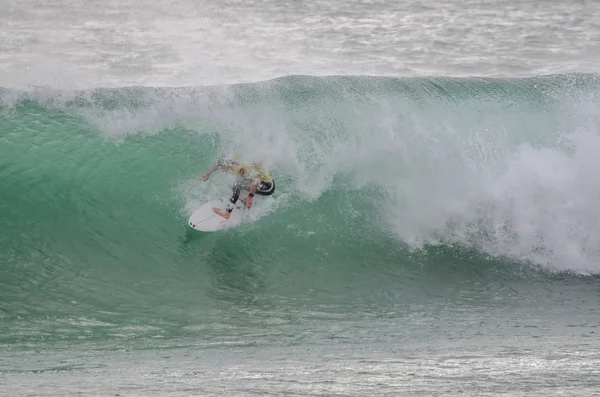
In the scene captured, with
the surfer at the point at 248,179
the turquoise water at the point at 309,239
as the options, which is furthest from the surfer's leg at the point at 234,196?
the turquoise water at the point at 309,239

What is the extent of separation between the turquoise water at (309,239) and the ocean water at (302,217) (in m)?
0.03

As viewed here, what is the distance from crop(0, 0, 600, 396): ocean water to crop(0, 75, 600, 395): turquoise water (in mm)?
34

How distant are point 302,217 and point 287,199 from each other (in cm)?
42

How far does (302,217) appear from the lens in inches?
384

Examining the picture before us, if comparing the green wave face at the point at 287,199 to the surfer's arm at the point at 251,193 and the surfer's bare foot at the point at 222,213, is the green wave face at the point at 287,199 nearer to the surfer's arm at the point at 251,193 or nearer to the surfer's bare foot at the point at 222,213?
the surfer's bare foot at the point at 222,213

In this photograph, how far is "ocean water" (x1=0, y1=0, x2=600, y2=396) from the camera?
6.42 meters

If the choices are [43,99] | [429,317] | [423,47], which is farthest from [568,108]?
[43,99]

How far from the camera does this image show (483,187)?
10055 millimetres

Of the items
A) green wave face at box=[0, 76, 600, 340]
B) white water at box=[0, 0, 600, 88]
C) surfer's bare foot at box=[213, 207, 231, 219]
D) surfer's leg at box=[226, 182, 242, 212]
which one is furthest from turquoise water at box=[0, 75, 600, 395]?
white water at box=[0, 0, 600, 88]

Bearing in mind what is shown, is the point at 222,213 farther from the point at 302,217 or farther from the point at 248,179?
the point at 302,217

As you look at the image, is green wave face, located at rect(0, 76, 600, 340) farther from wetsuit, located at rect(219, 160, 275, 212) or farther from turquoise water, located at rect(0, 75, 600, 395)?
wetsuit, located at rect(219, 160, 275, 212)

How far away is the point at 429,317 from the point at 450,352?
1.19 meters

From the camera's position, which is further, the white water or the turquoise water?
the white water

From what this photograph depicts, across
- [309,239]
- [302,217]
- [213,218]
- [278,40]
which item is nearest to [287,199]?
[302,217]
